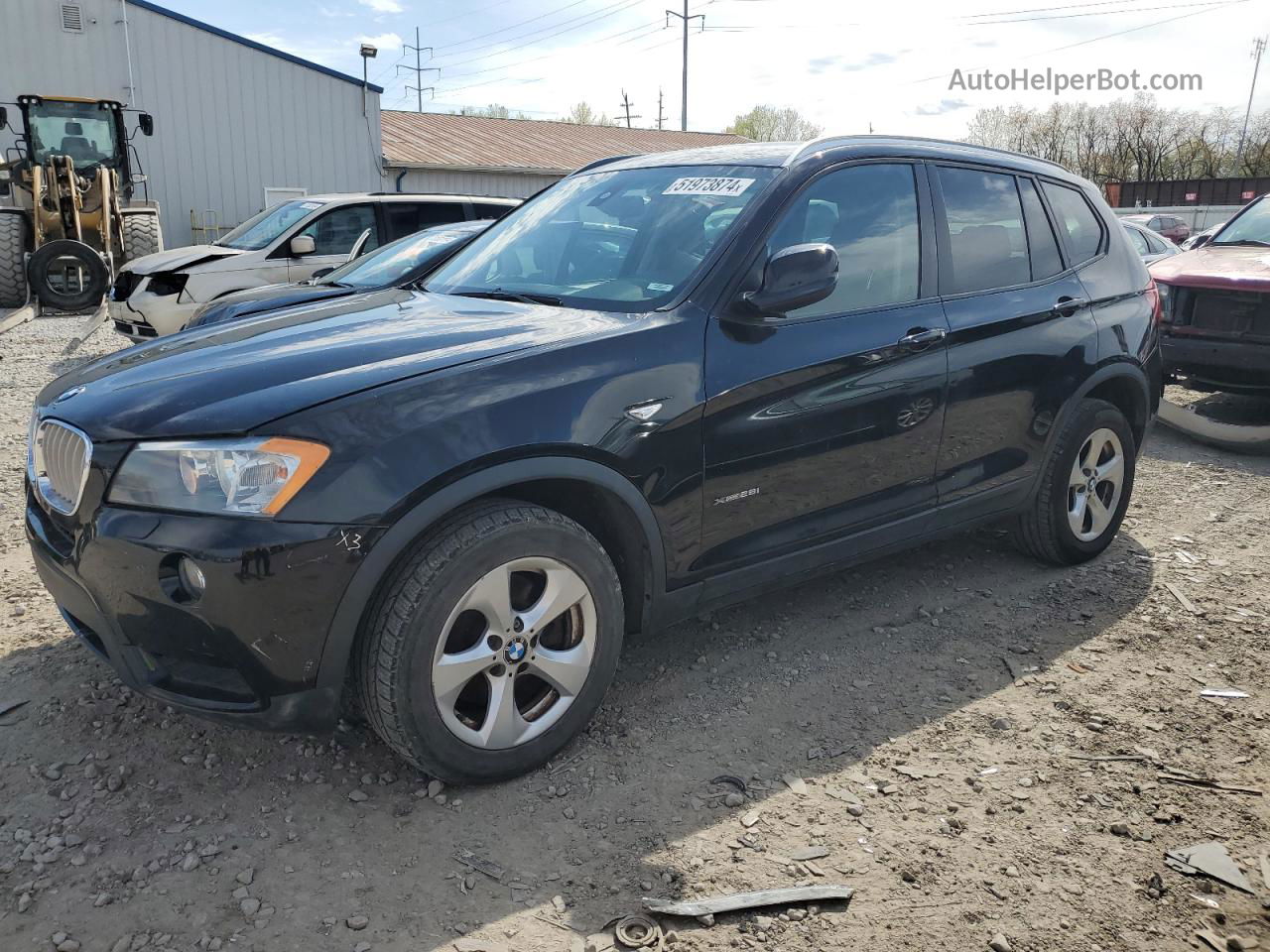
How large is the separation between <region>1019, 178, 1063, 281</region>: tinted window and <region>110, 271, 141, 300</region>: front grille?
27.6ft

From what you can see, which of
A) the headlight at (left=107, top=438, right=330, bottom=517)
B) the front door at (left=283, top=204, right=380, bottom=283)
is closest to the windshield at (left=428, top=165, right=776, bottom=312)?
the headlight at (left=107, top=438, right=330, bottom=517)

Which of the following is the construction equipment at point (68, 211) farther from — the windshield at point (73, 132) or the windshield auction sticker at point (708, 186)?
the windshield auction sticker at point (708, 186)

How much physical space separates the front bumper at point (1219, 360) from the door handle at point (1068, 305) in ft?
11.0

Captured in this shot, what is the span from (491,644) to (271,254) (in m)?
8.22

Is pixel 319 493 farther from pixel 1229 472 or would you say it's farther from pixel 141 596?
pixel 1229 472

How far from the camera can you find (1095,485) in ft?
14.9

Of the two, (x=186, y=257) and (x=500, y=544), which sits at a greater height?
(x=186, y=257)

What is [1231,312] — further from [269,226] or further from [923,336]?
[269,226]

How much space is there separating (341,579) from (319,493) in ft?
0.70

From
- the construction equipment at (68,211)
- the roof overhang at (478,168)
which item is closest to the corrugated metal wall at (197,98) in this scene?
the roof overhang at (478,168)

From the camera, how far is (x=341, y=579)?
7.93 ft

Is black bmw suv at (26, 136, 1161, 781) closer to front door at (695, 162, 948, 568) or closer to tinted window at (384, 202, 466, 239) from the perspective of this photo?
front door at (695, 162, 948, 568)

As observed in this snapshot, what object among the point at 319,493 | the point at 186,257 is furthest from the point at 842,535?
the point at 186,257

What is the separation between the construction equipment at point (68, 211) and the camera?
13.2 metres
